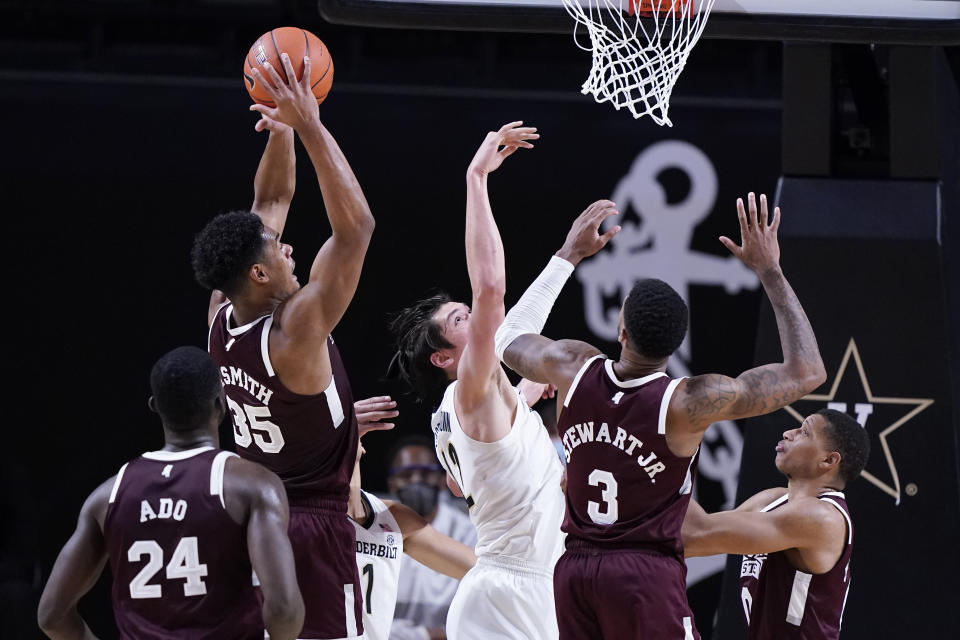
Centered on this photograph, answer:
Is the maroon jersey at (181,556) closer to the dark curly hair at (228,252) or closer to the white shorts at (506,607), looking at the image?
the dark curly hair at (228,252)

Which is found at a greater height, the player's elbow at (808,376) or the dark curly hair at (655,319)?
the dark curly hair at (655,319)

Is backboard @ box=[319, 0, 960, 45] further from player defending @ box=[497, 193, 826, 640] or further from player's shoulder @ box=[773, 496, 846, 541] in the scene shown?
player's shoulder @ box=[773, 496, 846, 541]

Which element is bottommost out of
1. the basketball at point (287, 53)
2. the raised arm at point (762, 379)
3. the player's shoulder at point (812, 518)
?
the player's shoulder at point (812, 518)

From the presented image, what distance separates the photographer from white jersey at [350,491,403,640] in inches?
177

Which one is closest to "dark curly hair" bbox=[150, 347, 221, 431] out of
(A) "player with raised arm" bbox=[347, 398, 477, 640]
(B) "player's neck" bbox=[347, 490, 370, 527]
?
(A) "player with raised arm" bbox=[347, 398, 477, 640]

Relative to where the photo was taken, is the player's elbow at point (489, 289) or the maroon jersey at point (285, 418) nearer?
the maroon jersey at point (285, 418)

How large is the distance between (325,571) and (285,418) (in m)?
0.49

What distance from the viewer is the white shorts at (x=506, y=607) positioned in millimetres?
4336

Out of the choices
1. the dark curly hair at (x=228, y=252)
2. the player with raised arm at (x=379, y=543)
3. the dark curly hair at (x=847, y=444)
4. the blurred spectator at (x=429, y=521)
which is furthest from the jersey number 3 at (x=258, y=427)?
the blurred spectator at (x=429, y=521)

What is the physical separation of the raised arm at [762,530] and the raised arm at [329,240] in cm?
133

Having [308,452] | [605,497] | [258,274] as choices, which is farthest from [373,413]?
[605,497]

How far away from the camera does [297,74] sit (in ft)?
13.5

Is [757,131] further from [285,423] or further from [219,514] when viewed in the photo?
A: [219,514]

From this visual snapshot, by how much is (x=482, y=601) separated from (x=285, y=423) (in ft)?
3.40
